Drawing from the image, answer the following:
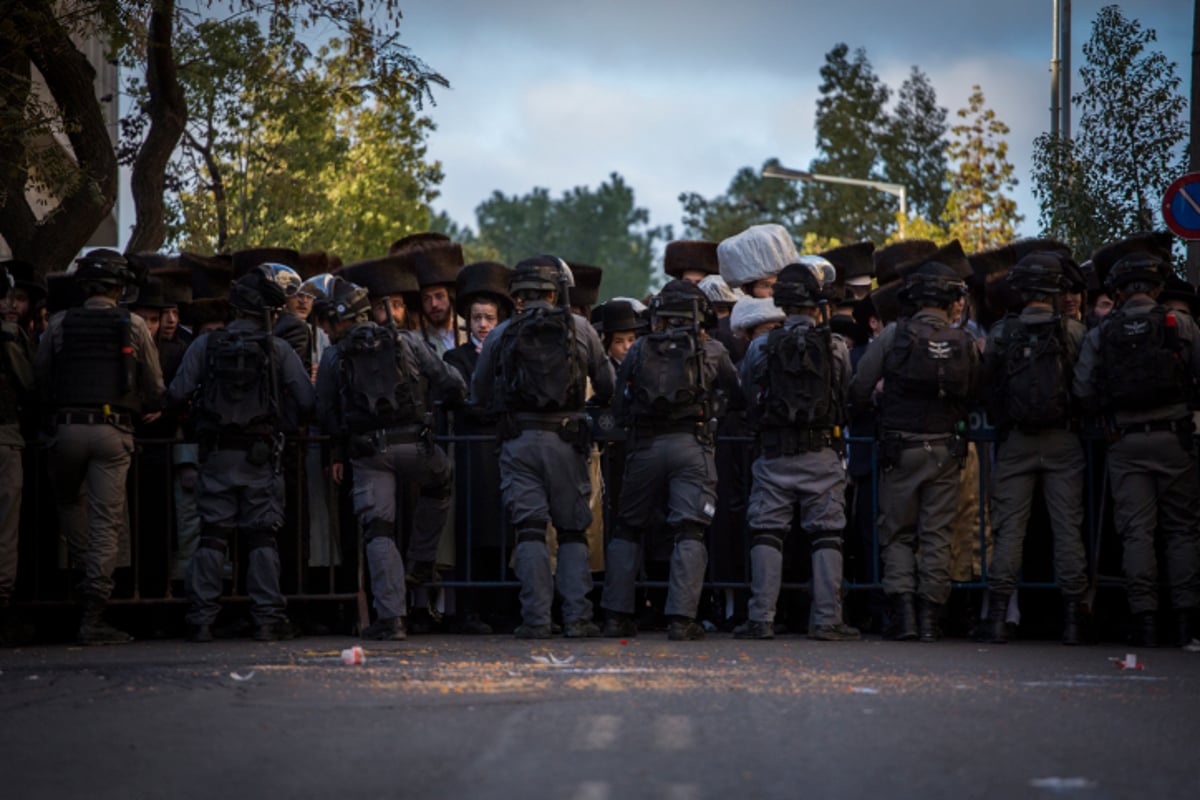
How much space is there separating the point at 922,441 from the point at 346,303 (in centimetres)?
347

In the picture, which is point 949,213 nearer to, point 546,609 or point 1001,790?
point 546,609

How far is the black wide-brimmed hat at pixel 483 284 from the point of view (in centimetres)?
1259

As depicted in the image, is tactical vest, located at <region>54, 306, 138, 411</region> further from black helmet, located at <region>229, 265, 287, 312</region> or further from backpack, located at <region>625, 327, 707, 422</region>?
backpack, located at <region>625, 327, 707, 422</region>

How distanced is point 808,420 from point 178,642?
12.9 ft

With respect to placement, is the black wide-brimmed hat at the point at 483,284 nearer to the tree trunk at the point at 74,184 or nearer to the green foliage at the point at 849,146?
the tree trunk at the point at 74,184

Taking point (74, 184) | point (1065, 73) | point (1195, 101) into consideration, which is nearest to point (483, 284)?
point (74, 184)

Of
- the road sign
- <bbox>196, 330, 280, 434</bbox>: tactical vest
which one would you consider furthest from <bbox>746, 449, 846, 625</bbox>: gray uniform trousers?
the road sign

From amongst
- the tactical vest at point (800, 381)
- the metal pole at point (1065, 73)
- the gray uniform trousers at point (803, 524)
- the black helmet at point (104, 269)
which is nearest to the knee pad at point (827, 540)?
the gray uniform trousers at point (803, 524)

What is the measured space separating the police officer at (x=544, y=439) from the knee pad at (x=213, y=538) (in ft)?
5.45

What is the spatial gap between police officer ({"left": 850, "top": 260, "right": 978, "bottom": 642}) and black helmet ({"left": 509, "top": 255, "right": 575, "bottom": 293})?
1.93 metres

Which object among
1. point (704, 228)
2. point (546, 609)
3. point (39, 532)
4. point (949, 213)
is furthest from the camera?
point (704, 228)

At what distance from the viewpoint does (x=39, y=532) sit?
1195cm

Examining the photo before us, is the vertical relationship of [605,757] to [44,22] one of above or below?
below

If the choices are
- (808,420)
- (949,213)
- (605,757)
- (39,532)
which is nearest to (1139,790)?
(605,757)
